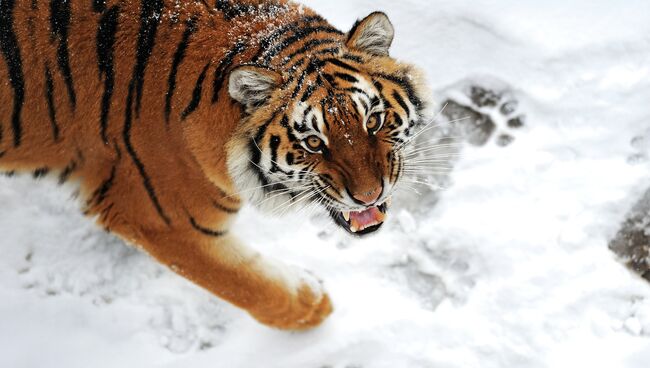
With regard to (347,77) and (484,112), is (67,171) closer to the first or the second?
(347,77)

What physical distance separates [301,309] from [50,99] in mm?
883

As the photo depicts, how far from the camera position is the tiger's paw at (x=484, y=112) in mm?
2333

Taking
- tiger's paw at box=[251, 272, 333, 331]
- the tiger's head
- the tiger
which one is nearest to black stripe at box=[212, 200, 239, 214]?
the tiger

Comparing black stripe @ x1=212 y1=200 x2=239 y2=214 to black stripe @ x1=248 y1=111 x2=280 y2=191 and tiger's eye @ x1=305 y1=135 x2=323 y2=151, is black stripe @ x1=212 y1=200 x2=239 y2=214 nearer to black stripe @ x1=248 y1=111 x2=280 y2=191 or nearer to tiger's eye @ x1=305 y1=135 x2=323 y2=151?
black stripe @ x1=248 y1=111 x2=280 y2=191

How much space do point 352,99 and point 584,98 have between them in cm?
120

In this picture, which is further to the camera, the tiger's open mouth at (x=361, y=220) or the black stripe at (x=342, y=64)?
the tiger's open mouth at (x=361, y=220)

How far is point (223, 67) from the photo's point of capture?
1.53 m

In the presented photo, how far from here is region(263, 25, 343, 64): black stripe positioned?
59.4 inches

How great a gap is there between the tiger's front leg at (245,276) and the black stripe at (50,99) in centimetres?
31

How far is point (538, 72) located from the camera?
2.38m

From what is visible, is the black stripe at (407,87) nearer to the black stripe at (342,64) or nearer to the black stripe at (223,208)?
the black stripe at (342,64)

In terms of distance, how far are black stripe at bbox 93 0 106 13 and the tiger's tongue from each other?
2.45 feet

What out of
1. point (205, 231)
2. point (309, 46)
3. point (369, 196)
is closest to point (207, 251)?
point (205, 231)

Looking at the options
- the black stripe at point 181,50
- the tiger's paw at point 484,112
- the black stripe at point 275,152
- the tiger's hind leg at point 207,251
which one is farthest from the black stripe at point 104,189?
the tiger's paw at point 484,112
